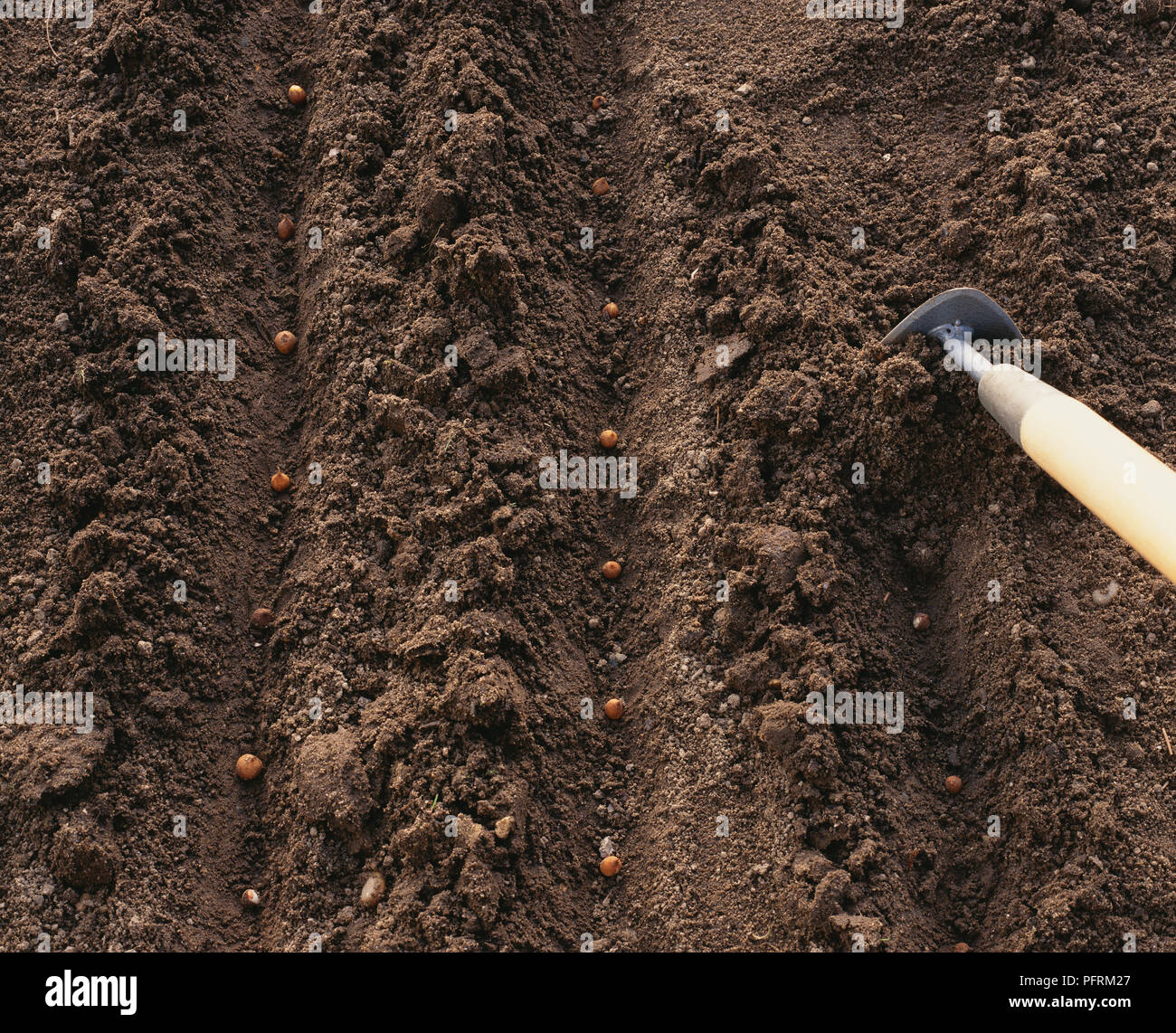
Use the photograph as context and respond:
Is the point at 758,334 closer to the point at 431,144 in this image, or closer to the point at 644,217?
the point at 644,217

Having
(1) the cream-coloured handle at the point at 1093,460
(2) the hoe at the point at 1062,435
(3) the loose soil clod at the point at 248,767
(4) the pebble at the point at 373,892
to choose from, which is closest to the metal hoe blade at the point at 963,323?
(2) the hoe at the point at 1062,435

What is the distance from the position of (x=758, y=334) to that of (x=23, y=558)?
240 centimetres

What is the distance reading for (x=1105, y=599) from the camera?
120 inches

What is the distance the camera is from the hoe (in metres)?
2.54

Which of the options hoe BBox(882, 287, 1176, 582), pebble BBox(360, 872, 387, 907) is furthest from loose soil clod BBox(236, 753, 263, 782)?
hoe BBox(882, 287, 1176, 582)

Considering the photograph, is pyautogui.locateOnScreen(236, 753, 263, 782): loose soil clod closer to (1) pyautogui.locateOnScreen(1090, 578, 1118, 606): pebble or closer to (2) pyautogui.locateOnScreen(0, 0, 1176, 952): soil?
(2) pyautogui.locateOnScreen(0, 0, 1176, 952): soil

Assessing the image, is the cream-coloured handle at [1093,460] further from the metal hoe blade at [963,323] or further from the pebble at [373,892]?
→ the pebble at [373,892]

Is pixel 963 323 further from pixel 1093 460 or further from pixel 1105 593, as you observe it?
pixel 1105 593

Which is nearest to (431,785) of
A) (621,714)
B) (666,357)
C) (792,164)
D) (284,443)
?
(621,714)

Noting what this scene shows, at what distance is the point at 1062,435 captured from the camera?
9.17 ft

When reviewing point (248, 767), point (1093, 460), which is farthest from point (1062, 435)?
point (248, 767)

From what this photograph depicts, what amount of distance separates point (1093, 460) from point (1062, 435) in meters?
0.12

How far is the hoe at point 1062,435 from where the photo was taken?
2537 mm

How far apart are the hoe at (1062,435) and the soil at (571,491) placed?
104 millimetres
